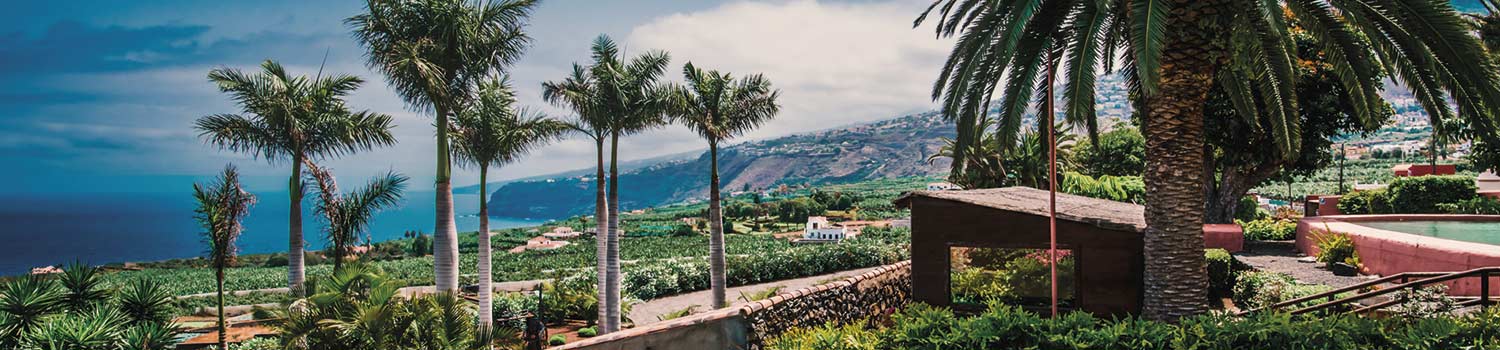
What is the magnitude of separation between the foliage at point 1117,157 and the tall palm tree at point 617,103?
24.7m

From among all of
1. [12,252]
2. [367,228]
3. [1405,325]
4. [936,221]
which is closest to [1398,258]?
[1405,325]

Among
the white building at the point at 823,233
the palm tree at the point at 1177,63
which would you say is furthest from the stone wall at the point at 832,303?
the white building at the point at 823,233

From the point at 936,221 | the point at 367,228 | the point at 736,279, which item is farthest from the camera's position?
the point at 736,279

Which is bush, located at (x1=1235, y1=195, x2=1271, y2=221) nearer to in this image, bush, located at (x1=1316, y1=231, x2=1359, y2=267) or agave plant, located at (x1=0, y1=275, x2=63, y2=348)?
bush, located at (x1=1316, y1=231, x2=1359, y2=267)

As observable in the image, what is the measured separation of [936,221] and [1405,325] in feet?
17.9

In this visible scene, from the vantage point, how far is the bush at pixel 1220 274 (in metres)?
14.9

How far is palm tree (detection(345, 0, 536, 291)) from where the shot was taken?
15.5 m

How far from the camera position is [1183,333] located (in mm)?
8102

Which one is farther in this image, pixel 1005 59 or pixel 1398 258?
pixel 1398 258

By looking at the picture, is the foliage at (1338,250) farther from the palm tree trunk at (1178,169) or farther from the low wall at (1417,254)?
the palm tree trunk at (1178,169)

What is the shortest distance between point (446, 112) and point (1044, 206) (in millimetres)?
11656

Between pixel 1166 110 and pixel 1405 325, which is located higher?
pixel 1166 110

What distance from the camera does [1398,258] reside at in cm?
1445

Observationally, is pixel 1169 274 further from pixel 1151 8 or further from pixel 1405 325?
pixel 1151 8
